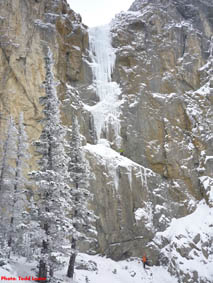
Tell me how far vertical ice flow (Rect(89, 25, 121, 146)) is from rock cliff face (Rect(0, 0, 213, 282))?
0.12 m

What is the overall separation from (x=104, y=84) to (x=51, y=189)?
24273 millimetres

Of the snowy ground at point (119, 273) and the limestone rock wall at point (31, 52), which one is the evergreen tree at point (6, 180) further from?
the limestone rock wall at point (31, 52)

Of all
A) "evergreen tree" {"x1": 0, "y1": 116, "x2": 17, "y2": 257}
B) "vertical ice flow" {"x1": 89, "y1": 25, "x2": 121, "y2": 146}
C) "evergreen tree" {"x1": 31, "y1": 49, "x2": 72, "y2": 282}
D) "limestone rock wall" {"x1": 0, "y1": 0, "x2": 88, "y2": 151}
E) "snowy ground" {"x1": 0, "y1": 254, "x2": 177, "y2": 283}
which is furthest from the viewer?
"vertical ice flow" {"x1": 89, "y1": 25, "x2": 121, "y2": 146}

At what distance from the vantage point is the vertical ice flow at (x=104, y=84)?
32719 millimetres

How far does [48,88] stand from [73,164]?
18.1ft

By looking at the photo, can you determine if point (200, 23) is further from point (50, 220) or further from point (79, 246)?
point (50, 220)

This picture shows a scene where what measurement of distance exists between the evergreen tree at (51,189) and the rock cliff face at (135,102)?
1277 cm

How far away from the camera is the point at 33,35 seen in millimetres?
30500

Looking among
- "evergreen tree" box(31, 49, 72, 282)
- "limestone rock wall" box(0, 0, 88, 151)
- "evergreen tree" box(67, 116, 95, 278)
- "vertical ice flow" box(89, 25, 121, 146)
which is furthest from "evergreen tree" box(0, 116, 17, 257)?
"vertical ice flow" box(89, 25, 121, 146)

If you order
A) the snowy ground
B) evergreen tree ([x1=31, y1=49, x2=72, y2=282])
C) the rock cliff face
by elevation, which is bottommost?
the snowy ground

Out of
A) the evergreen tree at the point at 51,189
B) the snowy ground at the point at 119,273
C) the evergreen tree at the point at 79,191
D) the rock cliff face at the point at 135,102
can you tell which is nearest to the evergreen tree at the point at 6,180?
the evergreen tree at the point at 79,191

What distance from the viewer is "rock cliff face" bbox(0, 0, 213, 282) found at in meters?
26.7

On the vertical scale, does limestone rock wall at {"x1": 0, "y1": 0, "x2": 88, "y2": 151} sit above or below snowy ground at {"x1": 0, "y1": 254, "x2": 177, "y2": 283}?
above

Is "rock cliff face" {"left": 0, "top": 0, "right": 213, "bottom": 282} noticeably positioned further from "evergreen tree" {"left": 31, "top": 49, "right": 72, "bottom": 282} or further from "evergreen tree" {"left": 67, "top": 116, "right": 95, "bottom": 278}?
"evergreen tree" {"left": 31, "top": 49, "right": 72, "bottom": 282}
